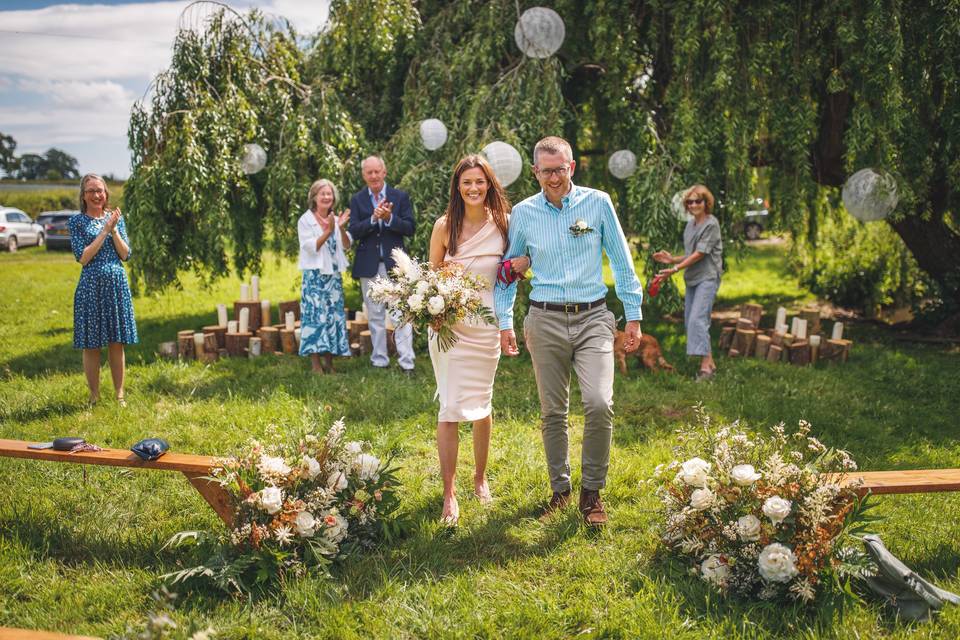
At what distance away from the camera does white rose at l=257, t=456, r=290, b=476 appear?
349 centimetres

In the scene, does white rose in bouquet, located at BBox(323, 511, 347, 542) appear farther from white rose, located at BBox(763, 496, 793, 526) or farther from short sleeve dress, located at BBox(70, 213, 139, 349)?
short sleeve dress, located at BBox(70, 213, 139, 349)

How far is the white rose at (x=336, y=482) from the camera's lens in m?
3.66

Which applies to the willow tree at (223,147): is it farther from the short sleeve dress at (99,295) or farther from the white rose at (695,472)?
the white rose at (695,472)

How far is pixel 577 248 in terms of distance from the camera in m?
3.89

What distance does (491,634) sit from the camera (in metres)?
3.03

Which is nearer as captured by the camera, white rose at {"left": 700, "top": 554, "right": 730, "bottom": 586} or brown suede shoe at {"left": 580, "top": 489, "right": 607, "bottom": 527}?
white rose at {"left": 700, "top": 554, "right": 730, "bottom": 586}

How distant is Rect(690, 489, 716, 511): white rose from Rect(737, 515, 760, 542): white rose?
0.16 metres

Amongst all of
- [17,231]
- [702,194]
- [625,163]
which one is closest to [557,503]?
[702,194]

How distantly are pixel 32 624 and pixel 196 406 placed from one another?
3.03m

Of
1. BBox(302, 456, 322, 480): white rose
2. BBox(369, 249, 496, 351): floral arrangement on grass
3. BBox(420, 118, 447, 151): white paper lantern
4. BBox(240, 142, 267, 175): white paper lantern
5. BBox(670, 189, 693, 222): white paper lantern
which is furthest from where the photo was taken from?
BBox(240, 142, 267, 175): white paper lantern

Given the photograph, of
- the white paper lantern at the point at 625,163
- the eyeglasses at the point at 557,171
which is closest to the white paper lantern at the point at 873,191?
the white paper lantern at the point at 625,163

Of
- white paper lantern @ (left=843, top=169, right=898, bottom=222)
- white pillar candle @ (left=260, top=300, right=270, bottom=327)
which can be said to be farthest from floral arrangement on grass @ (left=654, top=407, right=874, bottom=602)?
white pillar candle @ (left=260, top=300, right=270, bottom=327)

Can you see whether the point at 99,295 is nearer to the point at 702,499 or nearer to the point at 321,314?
the point at 321,314

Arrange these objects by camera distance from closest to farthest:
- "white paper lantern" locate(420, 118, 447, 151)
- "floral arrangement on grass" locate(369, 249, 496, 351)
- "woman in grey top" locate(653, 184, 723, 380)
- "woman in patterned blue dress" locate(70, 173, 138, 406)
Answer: "floral arrangement on grass" locate(369, 249, 496, 351) → "woman in patterned blue dress" locate(70, 173, 138, 406) → "woman in grey top" locate(653, 184, 723, 380) → "white paper lantern" locate(420, 118, 447, 151)
